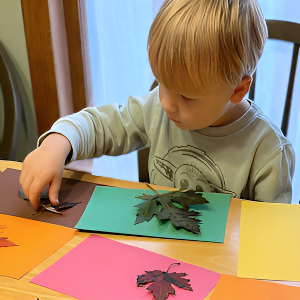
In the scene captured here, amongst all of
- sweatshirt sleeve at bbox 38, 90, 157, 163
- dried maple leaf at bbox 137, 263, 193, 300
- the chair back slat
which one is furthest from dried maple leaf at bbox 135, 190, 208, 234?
the chair back slat

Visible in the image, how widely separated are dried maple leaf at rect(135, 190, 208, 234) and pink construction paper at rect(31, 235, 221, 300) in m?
0.08

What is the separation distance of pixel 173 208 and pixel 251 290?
21 cm

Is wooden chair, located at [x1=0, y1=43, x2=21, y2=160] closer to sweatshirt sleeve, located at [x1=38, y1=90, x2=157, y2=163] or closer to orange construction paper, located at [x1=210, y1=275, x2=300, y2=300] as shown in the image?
sweatshirt sleeve, located at [x1=38, y1=90, x2=157, y2=163]

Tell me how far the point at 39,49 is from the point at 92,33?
0.23m

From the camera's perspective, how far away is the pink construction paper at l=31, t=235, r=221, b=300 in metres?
0.52

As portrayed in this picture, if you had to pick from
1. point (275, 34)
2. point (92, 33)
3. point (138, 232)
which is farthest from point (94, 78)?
point (138, 232)

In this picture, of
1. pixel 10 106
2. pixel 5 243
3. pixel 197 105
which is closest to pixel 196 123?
pixel 197 105

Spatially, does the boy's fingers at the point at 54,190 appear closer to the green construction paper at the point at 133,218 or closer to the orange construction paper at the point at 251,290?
the green construction paper at the point at 133,218

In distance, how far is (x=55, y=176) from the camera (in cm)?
77

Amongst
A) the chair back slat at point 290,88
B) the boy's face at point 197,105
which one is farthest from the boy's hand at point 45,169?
the chair back slat at point 290,88

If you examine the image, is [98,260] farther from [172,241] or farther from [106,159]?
[106,159]

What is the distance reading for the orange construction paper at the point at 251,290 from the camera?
1.69ft

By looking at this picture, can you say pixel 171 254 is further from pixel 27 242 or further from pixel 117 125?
pixel 117 125

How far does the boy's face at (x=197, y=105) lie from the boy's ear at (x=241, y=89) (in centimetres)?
1
